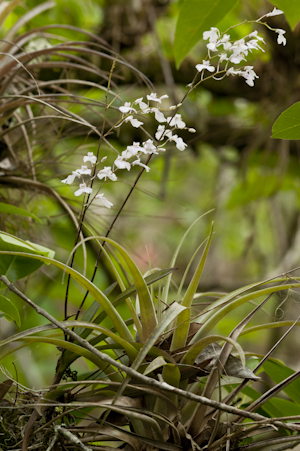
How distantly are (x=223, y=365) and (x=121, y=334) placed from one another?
105mm

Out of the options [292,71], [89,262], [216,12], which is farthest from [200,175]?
[216,12]

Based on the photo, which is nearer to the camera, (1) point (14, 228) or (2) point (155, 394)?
(2) point (155, 394)

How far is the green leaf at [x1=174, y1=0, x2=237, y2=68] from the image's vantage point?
61 cm

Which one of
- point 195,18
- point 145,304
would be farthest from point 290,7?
point 145,304

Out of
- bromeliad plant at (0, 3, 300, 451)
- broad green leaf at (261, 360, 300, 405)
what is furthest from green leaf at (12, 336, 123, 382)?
broad green leaf at (261, 360, 300, 405)

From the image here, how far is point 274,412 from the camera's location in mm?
499

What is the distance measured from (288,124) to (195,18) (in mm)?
288

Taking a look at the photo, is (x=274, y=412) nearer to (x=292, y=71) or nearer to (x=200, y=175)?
(x=292, y=71)

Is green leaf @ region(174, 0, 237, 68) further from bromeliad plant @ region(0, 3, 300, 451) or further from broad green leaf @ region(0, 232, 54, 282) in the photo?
broad green leaf @ region(0, 232, 54, 282)

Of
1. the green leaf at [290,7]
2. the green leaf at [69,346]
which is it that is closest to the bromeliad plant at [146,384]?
the green leaf at [69,346]

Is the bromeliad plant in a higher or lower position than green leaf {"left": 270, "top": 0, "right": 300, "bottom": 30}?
lower

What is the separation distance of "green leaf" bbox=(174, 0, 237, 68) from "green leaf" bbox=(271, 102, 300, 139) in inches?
10.7

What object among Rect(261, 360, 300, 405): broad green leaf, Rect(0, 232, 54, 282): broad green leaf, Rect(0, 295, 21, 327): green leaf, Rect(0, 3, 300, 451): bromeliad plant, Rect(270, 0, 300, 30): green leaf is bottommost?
Rect(261, 360, 300, 405): broad green leaf

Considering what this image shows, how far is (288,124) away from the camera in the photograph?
44 centimetres
